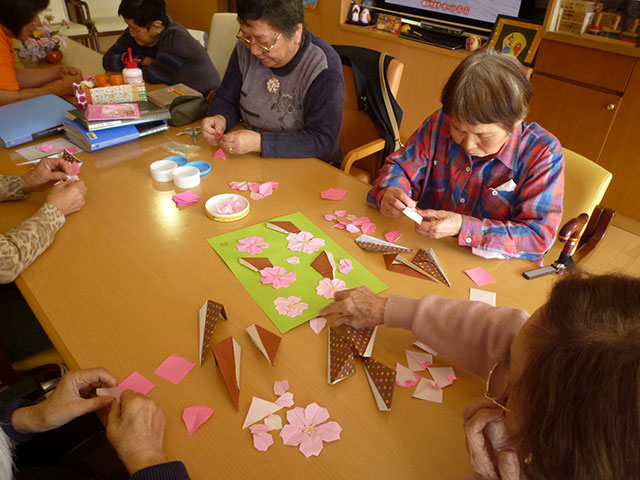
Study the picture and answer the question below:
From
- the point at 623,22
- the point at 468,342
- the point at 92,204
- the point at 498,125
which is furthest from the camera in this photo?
the point at 623,22

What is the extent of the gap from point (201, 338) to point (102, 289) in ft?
1.15

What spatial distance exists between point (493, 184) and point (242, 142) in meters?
1.01

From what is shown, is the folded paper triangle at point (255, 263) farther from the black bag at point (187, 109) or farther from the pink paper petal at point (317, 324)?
the black bag at point (187, 109)

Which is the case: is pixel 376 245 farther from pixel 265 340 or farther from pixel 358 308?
pixel 265 340

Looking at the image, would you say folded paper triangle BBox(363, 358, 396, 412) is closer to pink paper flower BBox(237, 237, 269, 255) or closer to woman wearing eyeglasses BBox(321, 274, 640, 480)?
woman wearing eyeglasses BBox(321, 274, 640, 480)

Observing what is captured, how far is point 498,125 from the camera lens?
1.29 metres

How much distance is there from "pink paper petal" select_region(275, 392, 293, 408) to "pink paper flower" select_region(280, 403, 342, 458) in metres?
0.02

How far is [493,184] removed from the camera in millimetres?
1506

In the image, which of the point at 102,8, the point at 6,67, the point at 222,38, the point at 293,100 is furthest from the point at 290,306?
the point at 102,8

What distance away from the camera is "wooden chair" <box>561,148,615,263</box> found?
58.9 inches

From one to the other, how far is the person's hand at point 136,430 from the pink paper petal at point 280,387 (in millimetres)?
232

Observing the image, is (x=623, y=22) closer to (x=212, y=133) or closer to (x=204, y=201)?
(x=212, y=133)

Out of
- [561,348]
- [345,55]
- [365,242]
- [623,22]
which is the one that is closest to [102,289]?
[365,242]

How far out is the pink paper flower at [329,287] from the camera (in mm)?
1190
